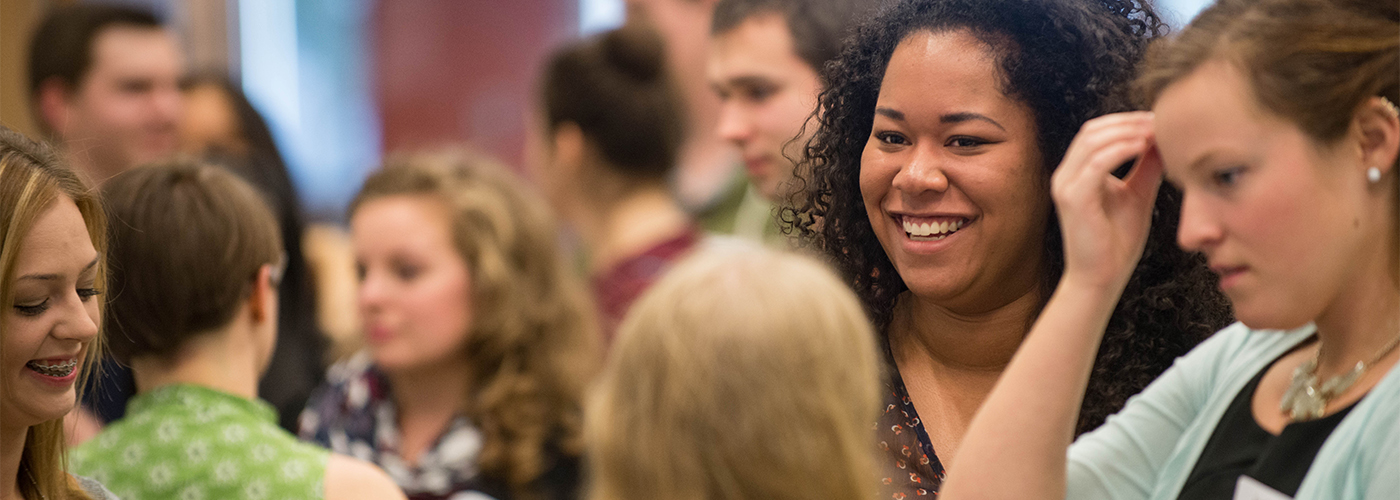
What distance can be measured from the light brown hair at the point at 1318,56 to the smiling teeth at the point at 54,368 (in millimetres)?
1531

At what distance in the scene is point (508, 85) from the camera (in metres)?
6.27

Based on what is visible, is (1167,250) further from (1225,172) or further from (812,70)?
(812,70)

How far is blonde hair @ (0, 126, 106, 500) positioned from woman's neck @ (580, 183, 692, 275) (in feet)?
5.70

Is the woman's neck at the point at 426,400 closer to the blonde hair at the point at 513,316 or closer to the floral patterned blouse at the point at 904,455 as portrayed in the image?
the blonde hair at the point at 513,316

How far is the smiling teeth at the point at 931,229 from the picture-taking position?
1624 millimetres

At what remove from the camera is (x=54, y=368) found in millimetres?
1663

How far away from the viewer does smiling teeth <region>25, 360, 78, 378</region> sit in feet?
5.41

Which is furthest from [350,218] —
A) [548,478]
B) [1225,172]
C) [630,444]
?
[1225,172]

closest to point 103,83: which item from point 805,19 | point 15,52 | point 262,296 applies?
point 15,52

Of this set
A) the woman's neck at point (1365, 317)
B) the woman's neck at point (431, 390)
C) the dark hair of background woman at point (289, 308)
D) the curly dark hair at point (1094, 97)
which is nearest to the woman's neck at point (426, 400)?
the woman's neck at point (431, 390)

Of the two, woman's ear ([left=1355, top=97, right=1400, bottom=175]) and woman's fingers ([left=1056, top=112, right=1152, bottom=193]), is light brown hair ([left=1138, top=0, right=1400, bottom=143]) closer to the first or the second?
woman's ear ([left=1355, top=97, right=1400, bottom=175])

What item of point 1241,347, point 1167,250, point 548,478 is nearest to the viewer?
point 1241,347

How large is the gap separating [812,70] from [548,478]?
45.8 inches

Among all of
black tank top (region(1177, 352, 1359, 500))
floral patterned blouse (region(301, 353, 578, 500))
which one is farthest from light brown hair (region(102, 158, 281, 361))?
black tank top (region(1177, 352, 1359, 500))
